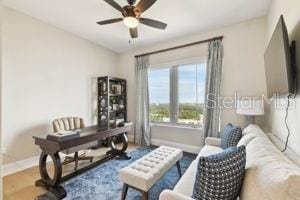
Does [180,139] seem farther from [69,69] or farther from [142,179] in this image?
[69,69]

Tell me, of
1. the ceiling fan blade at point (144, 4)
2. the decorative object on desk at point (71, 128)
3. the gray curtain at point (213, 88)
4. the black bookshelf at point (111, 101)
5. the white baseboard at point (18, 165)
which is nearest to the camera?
the ceiling fan blade at point (144, 4)

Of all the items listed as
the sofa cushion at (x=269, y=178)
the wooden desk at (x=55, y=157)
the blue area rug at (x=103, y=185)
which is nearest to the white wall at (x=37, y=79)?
the wooden desk at (x=55, y=157)

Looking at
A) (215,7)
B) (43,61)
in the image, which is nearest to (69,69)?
(43,61)

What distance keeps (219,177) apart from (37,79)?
11.7 ft

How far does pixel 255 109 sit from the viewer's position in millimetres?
2668

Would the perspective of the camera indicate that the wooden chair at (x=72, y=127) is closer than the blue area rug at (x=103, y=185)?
No

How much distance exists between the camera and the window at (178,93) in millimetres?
3772

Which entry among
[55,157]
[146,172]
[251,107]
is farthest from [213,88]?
[55,157]

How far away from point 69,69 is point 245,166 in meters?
3.83

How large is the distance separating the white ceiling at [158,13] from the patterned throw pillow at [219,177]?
2.45m

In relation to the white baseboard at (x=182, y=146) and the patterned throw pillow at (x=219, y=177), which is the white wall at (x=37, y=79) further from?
the patterned throw pillow at (x=219, y=177)

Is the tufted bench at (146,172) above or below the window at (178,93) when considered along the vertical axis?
below

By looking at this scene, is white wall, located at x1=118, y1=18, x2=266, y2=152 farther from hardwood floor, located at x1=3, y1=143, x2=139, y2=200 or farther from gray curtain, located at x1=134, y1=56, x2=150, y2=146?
hardwood floor, located at x1=3, y1=143, x2=139, y2=200

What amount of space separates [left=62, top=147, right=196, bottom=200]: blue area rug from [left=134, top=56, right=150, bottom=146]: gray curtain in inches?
53.4
